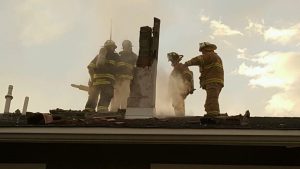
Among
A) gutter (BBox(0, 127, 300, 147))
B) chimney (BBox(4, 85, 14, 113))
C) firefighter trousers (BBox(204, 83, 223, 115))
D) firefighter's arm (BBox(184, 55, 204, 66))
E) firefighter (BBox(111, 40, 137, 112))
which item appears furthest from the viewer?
firefighter (BBox(111, 40, 137, 112))

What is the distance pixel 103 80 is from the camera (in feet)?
37.8

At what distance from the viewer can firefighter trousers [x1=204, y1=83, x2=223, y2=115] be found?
9.96 meters

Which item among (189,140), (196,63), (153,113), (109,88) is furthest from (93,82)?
(189,140)

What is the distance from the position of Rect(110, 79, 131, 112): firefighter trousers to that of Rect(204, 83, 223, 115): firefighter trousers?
105 inches

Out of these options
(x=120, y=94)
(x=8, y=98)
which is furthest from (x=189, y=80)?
(x=8, y=98)

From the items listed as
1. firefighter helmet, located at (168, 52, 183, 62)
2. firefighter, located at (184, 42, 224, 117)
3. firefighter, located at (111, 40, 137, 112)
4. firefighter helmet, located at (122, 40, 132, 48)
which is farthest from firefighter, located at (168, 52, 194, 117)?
firefighter helmet, located at (122, 40, 132, 48)

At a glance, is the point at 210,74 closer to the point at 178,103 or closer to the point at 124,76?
the point at 178,103

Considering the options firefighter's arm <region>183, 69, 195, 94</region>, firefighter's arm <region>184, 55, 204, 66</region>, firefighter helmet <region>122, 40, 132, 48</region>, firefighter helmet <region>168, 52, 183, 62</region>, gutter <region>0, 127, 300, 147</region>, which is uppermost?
firefighter helmet <region>122, 40, 132, 48</region>

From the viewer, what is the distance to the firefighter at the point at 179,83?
36.3 ft

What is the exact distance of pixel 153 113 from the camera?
7.88m

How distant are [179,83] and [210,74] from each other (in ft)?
3.54

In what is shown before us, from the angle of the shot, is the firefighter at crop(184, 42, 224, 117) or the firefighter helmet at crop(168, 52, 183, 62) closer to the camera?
the firefighter at crop(184, 42, 224, 117)

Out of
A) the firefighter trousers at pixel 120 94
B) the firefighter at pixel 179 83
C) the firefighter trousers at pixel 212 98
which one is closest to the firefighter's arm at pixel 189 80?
the firefighter at pixel 179 83

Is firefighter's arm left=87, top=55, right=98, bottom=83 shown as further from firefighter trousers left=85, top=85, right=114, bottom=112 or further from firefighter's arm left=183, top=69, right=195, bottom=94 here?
firefighter's arm left=183, top=69, right=195, bottom=94
